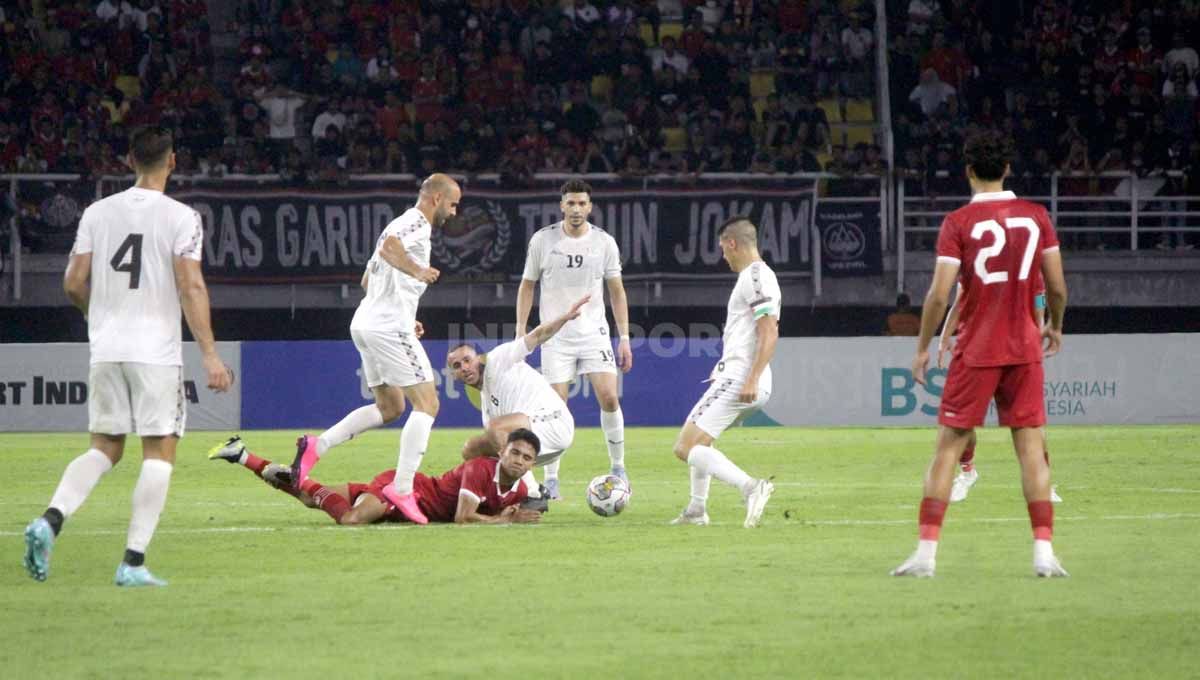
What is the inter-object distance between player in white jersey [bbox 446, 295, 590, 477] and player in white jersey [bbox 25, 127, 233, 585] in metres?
3.93

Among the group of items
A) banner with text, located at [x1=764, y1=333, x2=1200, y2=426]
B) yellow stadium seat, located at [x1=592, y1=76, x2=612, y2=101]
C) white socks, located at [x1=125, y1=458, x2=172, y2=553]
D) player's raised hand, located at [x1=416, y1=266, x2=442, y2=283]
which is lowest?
banner with text, located at [x1=764, y1=333, x2=1200, y2=426]

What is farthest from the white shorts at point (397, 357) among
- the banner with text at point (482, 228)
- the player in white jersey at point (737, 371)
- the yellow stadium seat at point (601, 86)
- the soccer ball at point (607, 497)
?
the yellow stadium seat at point (601, 86)

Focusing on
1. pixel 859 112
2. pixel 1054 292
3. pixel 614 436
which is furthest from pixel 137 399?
pixel 859 112

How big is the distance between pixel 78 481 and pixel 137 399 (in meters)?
0.51

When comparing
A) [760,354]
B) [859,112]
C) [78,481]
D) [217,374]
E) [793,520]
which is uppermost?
[859,112]

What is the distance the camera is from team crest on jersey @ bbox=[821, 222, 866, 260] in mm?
27453

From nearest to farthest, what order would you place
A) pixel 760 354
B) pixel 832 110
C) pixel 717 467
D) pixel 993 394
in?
pixel 993 394 < pixel 717 467 < pixel 760 354 < pixel 832 110

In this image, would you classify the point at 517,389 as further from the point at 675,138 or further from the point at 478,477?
the point at 675,138

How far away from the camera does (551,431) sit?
12.5 m

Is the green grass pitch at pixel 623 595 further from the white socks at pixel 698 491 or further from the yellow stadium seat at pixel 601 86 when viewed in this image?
the yellow stadium seat at pixel 601 86

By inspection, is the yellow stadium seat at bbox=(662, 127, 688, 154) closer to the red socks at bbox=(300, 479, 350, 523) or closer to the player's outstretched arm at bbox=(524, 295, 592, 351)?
the player's outstretched arm at bbox=(524, 295, 592, 351)

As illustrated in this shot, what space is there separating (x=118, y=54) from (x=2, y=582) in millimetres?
22724

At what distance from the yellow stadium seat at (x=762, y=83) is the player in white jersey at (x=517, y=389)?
1947cm

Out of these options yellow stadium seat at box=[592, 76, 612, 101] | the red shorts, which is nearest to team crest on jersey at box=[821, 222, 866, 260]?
yellow stadium seat at box=[592, 76, 612, 101]
